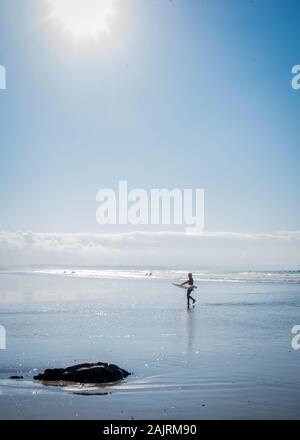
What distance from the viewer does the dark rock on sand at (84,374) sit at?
474 inches

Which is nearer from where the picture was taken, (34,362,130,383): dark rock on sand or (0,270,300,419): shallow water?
(0,270,300,419): shallow water

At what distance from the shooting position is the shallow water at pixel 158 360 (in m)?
10.0

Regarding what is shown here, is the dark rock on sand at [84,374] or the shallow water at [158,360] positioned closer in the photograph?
the shallow water at [158,360]

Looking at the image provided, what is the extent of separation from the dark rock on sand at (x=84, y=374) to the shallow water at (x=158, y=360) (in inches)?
14.2

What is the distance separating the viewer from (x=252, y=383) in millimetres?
11836

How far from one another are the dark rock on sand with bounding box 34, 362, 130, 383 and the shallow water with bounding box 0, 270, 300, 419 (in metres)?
0.36

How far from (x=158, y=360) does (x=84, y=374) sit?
110 inches

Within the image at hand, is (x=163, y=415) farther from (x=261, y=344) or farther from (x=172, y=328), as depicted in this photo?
(x=172, y=328)

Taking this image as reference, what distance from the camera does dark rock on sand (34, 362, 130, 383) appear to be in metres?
12.0

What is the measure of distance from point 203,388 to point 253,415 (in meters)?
1.93

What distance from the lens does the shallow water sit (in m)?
10.0

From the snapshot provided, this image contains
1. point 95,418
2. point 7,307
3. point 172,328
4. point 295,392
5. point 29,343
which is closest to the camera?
point 95,418

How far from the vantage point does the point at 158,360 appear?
46.5 feet

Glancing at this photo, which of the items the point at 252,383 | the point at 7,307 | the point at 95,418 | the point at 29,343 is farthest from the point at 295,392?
the point at 7,307
